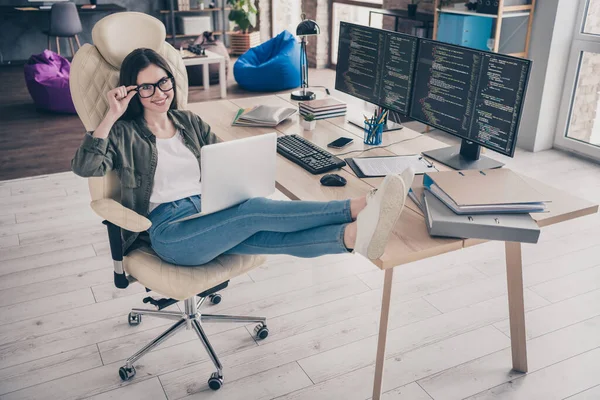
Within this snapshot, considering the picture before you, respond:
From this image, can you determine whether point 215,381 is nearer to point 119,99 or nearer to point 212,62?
point 119,99

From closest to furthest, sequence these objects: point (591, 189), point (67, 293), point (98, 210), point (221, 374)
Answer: point (98, 210), point (221, 374), point (67, 293), point (591, 189)

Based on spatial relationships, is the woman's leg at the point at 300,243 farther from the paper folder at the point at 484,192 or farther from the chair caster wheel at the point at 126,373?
the chair caster wheel at the point at 126,373

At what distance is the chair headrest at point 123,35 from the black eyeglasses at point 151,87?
0.53 ft

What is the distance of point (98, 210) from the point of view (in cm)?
200

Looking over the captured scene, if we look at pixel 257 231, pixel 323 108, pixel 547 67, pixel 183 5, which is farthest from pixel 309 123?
pixel 183 5

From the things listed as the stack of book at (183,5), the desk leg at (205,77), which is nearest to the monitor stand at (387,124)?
the desk leg at (205,77)

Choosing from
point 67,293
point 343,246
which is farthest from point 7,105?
point 343,246

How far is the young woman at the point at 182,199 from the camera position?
174cm

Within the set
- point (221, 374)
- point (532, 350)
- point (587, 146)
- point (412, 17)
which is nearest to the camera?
point (221, 374)

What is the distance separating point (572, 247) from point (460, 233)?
1.75 m

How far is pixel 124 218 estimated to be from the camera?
1967mm

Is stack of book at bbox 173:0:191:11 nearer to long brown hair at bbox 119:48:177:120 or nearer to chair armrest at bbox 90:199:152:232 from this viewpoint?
long brown hair at bbox 119:48:177:120

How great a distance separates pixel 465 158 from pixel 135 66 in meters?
1.31

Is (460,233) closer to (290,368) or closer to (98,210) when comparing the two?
(290,368)
